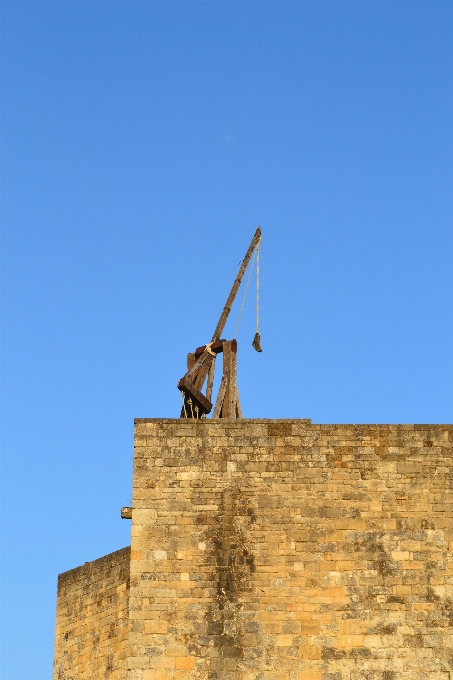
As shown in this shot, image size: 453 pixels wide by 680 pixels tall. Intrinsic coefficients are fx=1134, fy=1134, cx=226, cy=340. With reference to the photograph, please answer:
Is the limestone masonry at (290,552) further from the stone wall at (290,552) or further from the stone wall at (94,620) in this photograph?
the stone wall at (94,620)

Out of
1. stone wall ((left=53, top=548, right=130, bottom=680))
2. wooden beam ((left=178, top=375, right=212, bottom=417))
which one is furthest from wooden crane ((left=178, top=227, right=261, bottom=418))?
stone wall ((left=53, top=548, right=130, bottom=680))

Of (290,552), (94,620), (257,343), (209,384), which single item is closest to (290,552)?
(290,552)

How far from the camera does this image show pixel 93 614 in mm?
18031

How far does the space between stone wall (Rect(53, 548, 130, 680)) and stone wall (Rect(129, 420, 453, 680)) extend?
253 cm

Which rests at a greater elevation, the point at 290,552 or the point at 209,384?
the point at 209,384

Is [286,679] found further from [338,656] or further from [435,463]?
[435,463]

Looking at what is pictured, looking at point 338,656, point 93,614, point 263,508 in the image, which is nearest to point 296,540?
point 263,508

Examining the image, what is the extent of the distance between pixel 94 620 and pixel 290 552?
4639 mm

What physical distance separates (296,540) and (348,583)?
863mm

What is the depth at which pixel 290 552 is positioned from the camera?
1478 centimetres

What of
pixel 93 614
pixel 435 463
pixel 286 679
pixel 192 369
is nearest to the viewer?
pixel 286 679

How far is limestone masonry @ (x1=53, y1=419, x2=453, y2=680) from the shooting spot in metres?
14.4

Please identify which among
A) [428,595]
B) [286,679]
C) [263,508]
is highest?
[263,508]

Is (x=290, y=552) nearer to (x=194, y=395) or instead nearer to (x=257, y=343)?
(x=194, y=395)
